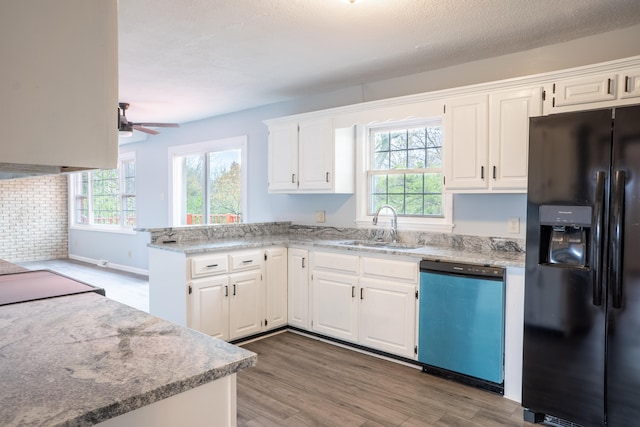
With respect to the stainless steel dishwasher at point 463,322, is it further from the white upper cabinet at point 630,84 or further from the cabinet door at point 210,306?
the cabinet door at point 210,306

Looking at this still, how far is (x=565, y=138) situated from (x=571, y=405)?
147cm

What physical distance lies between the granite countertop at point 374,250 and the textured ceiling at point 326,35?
4.98ft

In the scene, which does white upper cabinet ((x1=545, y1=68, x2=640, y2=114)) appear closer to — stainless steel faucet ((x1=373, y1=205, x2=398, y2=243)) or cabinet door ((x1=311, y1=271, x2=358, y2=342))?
stainless steel faucet ((x1=373, y1=205, x2=398, y2=243))

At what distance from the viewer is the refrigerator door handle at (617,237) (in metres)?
2.08

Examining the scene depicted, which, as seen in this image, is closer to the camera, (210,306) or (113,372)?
(113,372)

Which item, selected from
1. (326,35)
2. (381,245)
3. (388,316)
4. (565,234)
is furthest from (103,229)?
(565,234)

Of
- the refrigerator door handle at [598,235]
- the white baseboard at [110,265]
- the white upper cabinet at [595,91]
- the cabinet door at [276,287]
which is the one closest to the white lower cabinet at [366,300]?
the cabinet door at [276,287]

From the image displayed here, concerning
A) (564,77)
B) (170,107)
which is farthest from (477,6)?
(170,107)

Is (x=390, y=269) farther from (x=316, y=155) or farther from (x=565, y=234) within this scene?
(x=316, y=155)

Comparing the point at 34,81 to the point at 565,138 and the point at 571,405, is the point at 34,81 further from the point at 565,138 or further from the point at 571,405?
the point at 571,405

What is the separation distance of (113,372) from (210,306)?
95.0 inches

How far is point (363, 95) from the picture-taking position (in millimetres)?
4039

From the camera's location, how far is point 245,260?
11.8 ft

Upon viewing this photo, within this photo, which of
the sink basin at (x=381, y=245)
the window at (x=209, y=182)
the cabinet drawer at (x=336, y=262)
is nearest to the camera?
the cabinet drawer at (x=336, y=262)
